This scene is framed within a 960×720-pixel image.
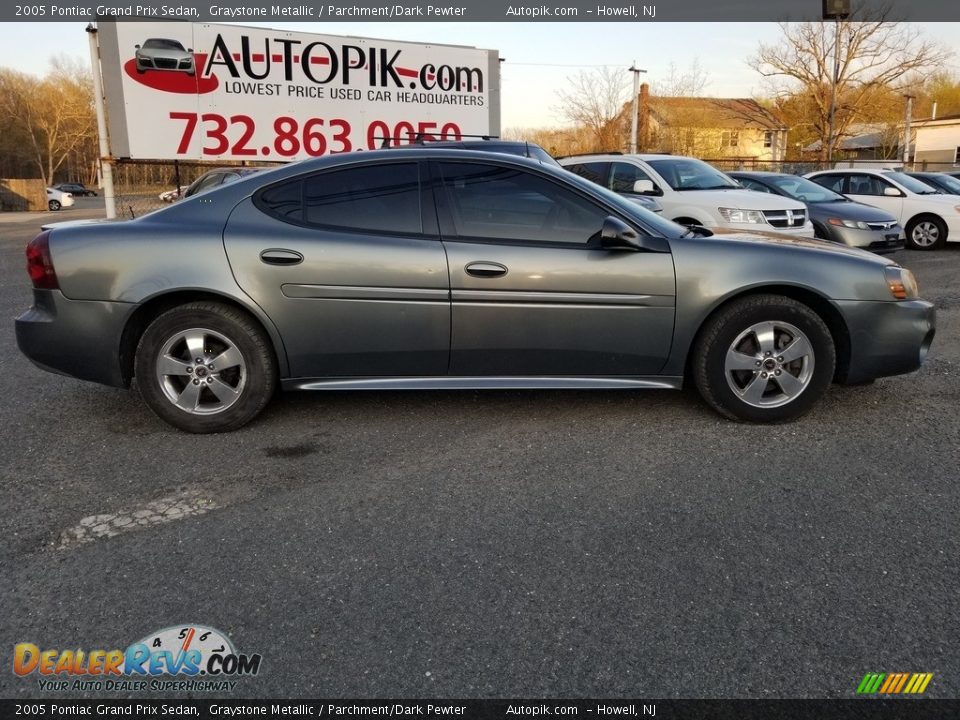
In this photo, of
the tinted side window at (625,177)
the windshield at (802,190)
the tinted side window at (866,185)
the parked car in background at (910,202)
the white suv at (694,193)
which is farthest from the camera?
the tinted side window at (866,185)

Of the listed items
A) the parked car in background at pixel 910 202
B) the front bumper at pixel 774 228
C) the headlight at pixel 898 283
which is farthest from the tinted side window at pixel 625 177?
the headlight at pixel 898 283

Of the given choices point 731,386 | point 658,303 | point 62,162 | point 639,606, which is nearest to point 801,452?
point 731,386

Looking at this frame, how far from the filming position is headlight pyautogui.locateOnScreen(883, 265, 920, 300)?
417 centimetres

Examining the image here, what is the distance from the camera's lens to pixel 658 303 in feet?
13.3

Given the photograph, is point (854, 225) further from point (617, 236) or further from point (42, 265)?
point (42, 265)

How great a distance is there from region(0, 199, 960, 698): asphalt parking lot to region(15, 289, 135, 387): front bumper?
372mm

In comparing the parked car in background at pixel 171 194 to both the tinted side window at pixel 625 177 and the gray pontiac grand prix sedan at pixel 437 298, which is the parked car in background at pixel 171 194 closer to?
the tinted side window at pixel 625 177

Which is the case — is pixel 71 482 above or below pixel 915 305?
below

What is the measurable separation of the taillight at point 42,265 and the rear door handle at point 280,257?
1.15 meters

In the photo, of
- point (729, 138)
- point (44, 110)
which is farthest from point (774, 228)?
point (44, 110)

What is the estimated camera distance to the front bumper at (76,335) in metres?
4.02
